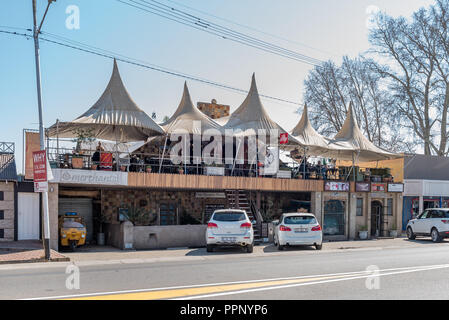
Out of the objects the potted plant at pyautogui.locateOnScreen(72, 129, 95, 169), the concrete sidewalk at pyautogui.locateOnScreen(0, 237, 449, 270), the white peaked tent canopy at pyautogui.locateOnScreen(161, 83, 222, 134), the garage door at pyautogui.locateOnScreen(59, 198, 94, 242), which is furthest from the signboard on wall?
the white peaked tent canopy at pyautogui.locateOnScreen(161, 83, 222, 134)

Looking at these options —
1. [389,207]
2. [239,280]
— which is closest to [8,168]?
[239,280]

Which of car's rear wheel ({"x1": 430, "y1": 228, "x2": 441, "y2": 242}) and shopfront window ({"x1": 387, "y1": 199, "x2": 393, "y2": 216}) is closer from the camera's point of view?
car's rear wheel ({"x1": 430, "y1": 228, "x2": 441, "y2": 242})

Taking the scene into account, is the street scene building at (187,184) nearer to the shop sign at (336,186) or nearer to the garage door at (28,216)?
the shop sign at (336,186)

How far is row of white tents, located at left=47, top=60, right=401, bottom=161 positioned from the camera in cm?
2056

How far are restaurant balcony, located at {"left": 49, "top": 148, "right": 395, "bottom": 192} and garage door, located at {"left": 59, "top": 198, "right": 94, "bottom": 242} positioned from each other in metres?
2.19

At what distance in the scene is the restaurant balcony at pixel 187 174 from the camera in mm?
18672

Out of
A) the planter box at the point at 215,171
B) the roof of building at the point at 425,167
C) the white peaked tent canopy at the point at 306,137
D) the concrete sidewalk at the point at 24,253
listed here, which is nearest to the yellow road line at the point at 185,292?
the concrete sidewalk at the point at 24,253

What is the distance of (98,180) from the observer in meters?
19.0

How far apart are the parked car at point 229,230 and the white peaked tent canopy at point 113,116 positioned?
5948mm

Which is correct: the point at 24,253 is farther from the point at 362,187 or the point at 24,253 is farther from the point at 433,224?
the point at 433,224

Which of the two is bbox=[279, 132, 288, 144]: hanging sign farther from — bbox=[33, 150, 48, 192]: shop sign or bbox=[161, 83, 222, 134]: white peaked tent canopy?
bbox=[33, 150, 48, 192]: shop sign

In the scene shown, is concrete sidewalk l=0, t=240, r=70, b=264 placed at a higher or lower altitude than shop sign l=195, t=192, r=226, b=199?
lower
